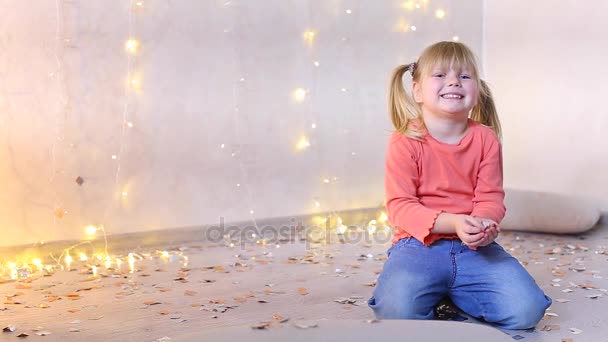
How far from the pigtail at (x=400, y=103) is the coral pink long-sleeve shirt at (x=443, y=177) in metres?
0.08

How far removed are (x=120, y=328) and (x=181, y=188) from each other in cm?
96

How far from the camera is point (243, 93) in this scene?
254 cm

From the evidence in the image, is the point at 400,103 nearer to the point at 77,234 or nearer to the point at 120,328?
the point at 120,328

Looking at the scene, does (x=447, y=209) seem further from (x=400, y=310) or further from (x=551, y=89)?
(x=551, y=89)

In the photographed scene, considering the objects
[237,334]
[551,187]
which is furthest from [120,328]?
[551,187]

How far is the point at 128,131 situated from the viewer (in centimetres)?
232

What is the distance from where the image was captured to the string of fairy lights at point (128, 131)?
7.10 feet

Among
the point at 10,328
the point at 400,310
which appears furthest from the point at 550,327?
the point at 10,328

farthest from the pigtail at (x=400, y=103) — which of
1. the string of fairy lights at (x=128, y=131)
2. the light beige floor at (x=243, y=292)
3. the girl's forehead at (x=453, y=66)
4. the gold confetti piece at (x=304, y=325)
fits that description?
the string of fairy lights at (x=128, y=131)

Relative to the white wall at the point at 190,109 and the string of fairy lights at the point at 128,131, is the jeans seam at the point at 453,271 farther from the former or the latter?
the white wall at the point at 190,109

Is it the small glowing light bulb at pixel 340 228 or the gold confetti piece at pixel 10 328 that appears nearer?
the gold confetti piece at pixel 10 328

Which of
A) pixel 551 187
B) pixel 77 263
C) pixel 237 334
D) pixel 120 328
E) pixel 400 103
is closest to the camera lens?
pixel 237 334

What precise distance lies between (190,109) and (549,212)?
4.03ft

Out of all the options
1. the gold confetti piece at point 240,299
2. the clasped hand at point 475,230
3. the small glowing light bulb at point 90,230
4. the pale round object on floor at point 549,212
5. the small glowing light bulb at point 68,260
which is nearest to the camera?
the clasped hand at point 475,230
